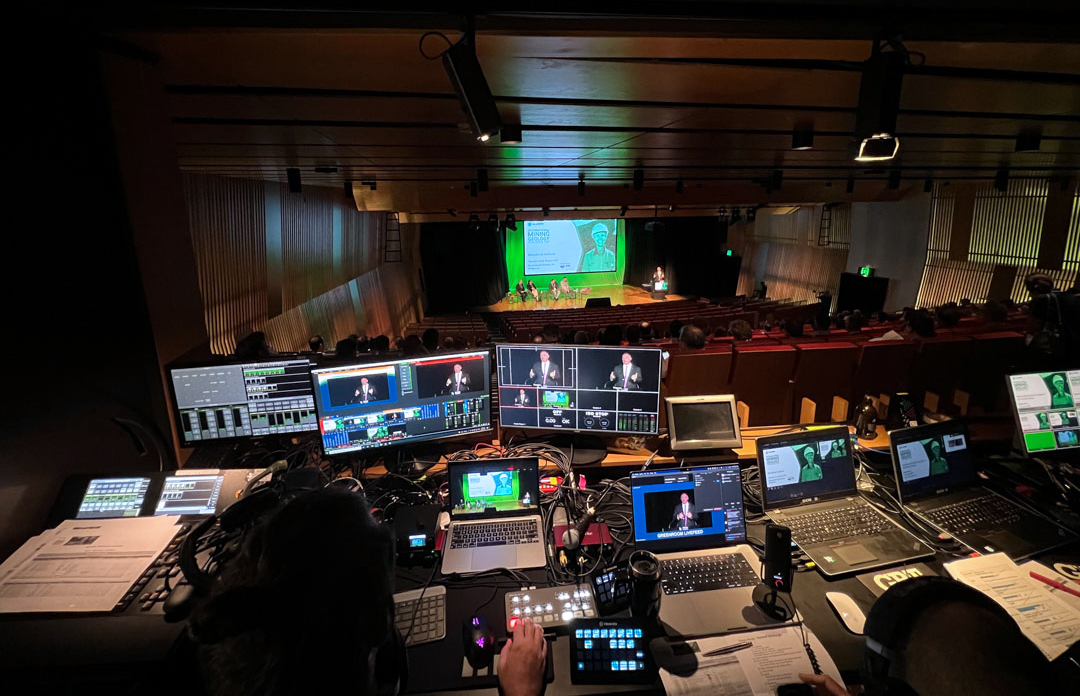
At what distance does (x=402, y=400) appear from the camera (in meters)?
2.43

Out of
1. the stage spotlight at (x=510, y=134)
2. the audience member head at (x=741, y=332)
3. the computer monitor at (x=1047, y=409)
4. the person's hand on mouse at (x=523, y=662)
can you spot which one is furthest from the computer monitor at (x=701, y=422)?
the audience member head at (x=741, y=332)

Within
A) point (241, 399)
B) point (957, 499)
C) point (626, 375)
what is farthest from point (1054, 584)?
point (241, 399)

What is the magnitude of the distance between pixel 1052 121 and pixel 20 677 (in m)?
6.85

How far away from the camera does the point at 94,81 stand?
6.48ft

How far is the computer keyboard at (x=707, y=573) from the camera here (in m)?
1.86

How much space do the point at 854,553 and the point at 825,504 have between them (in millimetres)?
302

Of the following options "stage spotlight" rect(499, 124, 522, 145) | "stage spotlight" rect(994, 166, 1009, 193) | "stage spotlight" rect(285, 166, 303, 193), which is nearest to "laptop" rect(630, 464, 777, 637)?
"stage spotlight" rect(499, 124, 522, 145)

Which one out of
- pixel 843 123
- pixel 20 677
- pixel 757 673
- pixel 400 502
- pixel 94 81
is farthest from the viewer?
pixel 843 123

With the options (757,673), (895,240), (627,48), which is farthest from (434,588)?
(895,240)

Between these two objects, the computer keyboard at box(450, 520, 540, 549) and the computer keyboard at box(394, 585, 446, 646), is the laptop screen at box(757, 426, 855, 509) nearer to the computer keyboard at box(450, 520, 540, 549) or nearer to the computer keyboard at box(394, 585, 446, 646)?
the computer keyboard at box(450, 520, 540, 549)

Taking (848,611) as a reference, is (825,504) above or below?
above

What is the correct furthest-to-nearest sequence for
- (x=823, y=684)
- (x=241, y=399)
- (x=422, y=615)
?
(x=241, y=399) → (x=422, y=615) → (x=823, y=684)

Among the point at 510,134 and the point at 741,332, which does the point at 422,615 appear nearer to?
the point at 510,134

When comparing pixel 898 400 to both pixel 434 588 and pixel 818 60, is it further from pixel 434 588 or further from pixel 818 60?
pixel 434 588
